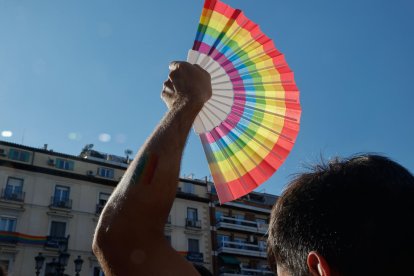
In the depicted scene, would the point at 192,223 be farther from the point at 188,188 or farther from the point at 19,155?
the point at 19,155

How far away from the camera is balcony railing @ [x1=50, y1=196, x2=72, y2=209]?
1024 inches

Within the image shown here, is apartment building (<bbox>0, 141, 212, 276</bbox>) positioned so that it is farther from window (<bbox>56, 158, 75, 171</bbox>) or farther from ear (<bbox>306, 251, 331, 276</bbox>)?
ear (<bbox>306, 251, 331, 276</bbox>)

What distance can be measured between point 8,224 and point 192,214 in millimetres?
12758

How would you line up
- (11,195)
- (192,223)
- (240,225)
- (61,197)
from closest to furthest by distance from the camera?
(11,195), (61,197), (192,223), (240,225)

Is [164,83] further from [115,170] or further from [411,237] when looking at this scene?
[115,170]

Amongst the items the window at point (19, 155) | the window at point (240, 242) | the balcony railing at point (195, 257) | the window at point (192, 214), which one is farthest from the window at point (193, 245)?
the window at point (19, 155)

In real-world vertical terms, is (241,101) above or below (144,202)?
above

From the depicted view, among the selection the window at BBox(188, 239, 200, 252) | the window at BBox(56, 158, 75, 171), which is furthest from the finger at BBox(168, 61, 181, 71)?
the window at BBox(188, 239, 200, 252)

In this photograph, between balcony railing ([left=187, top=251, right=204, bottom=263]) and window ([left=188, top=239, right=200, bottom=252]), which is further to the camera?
window ([left=188, top=239, right=200, bottom=252])

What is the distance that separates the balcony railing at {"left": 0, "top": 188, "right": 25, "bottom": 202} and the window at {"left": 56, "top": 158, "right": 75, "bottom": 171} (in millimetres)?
2958

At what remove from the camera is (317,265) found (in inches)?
36.6

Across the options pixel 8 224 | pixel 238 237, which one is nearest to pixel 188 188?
pixel 238 237

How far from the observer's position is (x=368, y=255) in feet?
2.82

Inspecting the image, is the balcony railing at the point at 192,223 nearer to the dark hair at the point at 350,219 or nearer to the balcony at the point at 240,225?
the balcony at the point at 240,225
